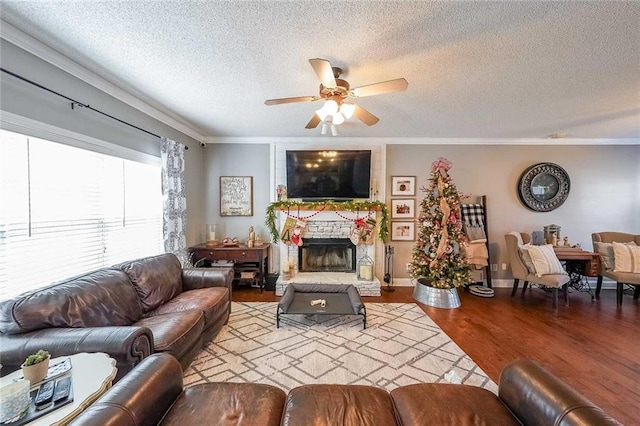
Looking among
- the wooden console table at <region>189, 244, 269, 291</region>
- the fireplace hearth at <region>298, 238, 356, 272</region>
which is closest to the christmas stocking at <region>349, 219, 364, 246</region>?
the fireplace hearth at <region>298, 238, 356, 272</region>

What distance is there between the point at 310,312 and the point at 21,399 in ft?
7.40

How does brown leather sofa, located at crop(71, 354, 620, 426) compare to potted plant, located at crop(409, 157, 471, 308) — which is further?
potted plant, located at crop(409, 157, 471, 308)

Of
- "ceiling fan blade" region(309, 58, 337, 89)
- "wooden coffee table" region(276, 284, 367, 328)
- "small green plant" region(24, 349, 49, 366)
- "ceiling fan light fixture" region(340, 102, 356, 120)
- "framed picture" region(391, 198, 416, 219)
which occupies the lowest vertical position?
"wooden coffee table" region(276, 284, 367, 328)

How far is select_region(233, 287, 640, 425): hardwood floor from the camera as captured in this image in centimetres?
216

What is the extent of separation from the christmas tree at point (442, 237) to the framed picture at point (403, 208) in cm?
80

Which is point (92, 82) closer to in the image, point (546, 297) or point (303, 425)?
point (303, 425)

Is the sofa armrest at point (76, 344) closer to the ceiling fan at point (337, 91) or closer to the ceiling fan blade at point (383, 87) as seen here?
the ceiling fan at point (337, 91)

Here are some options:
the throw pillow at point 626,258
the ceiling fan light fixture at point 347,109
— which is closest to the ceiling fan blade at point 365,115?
the ceiling fan light fixture at point 347,109

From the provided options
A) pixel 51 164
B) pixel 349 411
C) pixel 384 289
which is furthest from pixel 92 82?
pixel 384 289

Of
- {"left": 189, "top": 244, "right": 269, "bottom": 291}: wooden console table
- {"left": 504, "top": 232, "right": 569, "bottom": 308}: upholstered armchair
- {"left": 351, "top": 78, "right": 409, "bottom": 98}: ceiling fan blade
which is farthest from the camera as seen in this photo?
{"left": 189, "top": 244, "right": 269, "bottom": 291}: wooden console table

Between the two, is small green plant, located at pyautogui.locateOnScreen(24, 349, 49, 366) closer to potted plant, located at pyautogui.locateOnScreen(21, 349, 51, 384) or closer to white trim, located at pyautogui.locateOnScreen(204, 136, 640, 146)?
potted plant, located at pyautogui.locateOnScreen(21, 349, 51, 384)

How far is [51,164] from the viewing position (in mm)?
2158

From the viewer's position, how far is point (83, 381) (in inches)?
50.9

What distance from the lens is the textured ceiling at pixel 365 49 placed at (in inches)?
63.9
